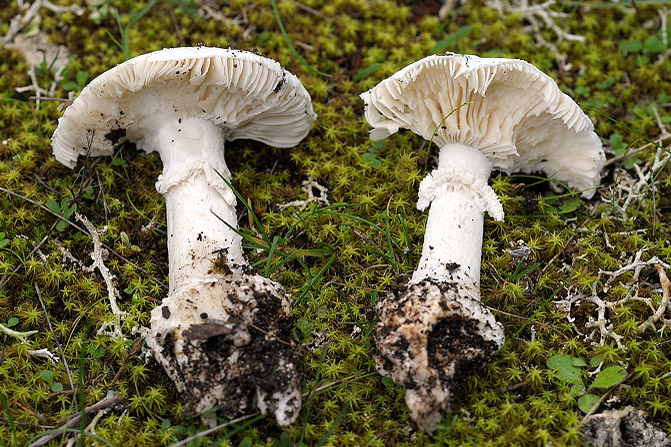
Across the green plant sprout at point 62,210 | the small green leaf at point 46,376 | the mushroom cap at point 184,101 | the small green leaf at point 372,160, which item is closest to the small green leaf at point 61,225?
the green plant sprout at point 62,210

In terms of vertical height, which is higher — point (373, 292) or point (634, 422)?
point (373, 292)

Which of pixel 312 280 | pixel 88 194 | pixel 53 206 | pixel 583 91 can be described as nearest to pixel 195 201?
pixel 312 280

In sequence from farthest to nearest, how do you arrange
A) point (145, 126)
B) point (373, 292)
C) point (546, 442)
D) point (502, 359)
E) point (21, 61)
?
1. point (21, 61)
2. point (145, 126)
3. point (373, 292)
4. point (502, 359)
5. point (546, 442)

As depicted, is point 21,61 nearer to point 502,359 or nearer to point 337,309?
point 337,309

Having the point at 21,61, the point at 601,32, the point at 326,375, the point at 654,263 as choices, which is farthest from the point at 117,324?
the point at 601,32

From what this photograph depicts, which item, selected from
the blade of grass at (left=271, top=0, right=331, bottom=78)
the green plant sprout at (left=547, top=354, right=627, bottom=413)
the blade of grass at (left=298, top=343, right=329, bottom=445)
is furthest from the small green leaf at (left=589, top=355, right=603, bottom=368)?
the blade of grass at (left=271, top=0, right=331, bottom=78)
